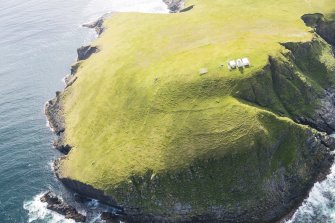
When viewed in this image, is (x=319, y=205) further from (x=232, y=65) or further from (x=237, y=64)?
(x=232, y=65)

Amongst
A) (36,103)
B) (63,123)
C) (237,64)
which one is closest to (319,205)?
(237,64)

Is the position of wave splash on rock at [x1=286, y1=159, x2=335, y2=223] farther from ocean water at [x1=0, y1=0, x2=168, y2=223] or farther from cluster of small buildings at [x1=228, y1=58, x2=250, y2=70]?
ocean water at [x1=0, y1=0, x2=168, y2=223]

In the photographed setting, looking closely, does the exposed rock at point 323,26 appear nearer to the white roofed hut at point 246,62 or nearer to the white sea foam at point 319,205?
the white roofed hut at point 246,62

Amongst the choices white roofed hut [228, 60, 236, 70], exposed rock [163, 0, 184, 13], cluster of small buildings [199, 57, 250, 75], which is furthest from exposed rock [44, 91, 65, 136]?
exposed rock [163, 0, 184, 13]

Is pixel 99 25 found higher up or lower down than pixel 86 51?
lower down

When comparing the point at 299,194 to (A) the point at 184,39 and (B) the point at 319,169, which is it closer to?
(B) the point at 319,169
